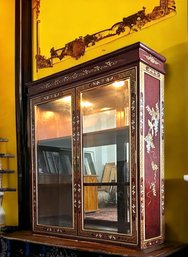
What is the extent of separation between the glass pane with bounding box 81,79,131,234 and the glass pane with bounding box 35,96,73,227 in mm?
128

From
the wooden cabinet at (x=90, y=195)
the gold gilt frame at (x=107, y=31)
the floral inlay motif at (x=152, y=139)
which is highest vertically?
the gold gilt frame at (x=107, y=31)

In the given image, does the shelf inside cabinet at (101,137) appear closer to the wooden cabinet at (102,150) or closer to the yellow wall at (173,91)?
the wooden cabinet at (102,150)

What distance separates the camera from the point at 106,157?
6.42 ft

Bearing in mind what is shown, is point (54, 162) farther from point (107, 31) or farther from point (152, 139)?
point (107, 31)

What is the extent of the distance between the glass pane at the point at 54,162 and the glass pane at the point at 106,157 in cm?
13

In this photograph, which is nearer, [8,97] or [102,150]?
[102,150]

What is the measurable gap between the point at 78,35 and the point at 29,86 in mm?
513

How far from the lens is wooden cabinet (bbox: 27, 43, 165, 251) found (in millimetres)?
1716

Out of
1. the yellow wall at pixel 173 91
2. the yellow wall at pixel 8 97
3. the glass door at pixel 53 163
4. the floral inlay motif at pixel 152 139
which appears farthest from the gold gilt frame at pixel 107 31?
the floral inlay motif at pixel 152 139

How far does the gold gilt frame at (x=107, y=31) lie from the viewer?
78.5 inches

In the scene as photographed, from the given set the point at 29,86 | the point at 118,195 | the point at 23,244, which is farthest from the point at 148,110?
the point at 23,244

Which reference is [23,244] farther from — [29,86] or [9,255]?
[29,86]

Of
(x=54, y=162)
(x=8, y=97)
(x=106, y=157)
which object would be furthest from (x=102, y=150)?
(x=8, y=97)

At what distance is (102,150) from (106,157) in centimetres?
5
